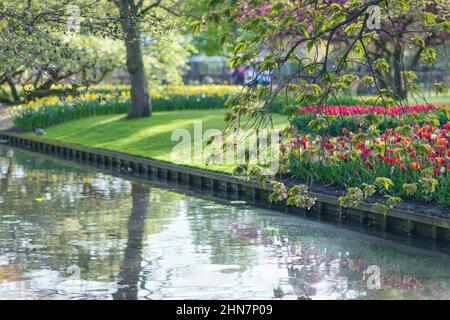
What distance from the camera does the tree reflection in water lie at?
12.4 m

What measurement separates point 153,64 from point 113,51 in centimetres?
178

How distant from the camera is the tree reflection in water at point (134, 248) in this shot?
1240cm

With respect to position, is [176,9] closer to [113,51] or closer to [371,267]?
[113,51]

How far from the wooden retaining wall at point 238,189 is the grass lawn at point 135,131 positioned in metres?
0.36

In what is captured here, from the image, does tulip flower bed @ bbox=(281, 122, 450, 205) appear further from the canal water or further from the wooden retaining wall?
the canal water

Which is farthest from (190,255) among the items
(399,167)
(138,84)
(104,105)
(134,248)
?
Answer: (104,105)

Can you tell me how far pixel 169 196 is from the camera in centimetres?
2202

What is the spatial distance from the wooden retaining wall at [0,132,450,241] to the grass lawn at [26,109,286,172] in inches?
14.3
